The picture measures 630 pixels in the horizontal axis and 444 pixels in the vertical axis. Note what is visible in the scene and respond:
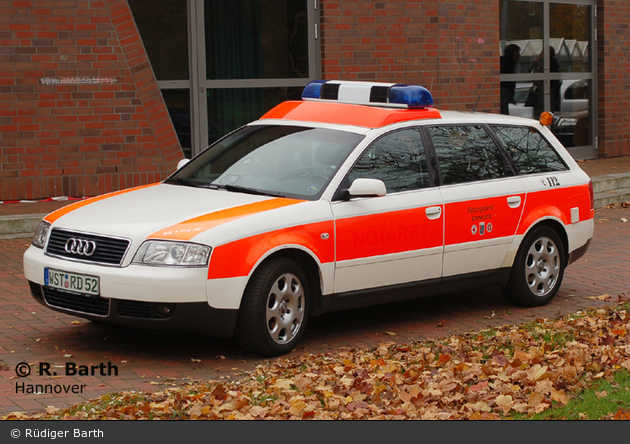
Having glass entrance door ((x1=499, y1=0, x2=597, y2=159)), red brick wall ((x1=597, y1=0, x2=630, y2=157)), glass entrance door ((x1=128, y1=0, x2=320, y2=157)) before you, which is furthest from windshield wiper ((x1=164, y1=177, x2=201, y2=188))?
red brick wall ((x1=597, y1=0, x2=630, y2=157))

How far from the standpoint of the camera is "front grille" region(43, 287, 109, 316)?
244 inches

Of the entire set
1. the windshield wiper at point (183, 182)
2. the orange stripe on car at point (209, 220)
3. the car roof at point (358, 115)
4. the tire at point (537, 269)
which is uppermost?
the car roof at point (358, 115)

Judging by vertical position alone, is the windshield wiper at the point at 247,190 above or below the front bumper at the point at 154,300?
above

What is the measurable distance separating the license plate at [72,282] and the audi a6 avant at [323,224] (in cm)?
1

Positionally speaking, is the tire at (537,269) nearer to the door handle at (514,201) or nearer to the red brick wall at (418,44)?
the door handle at (514,201)

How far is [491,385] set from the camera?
5496mm

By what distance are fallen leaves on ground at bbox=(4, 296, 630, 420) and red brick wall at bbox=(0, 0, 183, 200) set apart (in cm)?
682

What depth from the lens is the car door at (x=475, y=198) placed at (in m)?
7.52

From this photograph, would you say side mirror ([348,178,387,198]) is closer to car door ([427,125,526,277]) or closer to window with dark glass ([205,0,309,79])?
car door ([427,125,526,277])

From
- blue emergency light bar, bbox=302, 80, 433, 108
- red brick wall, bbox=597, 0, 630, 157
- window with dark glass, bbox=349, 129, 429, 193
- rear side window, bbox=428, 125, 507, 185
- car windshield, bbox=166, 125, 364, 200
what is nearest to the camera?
car windshield, bbox=166, 125, 364, 200

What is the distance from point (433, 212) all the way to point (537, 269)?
4.63ft

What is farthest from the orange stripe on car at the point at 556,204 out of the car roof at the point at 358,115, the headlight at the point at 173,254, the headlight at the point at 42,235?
the headlight at the point at 42,235

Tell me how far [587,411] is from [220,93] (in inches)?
391

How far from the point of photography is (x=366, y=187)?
6730 millimetres
